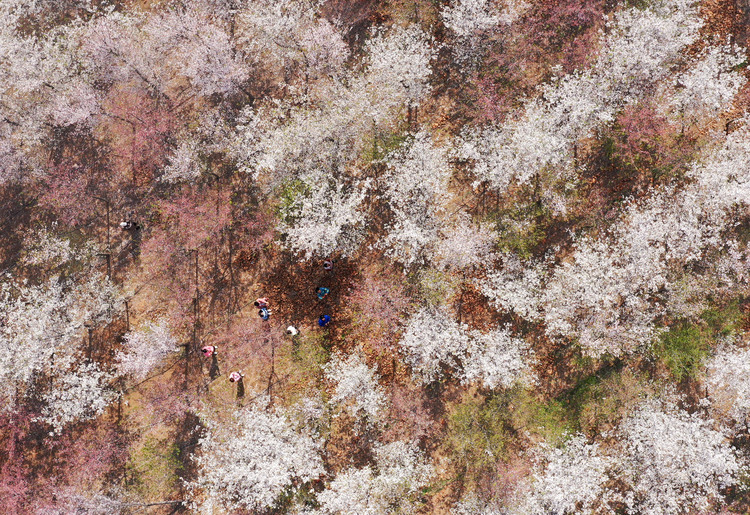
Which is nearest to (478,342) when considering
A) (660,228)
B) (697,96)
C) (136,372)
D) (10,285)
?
(660,228)

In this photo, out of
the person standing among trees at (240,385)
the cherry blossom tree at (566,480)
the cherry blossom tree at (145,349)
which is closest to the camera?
the cherry blossom tree at (566,480)

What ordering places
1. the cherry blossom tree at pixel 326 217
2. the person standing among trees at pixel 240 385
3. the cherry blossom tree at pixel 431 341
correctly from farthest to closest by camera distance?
the person standing among trees at pixel 240 385, the cherry blossom tree at pixel 326 217, the cherry blossom tree at pixel 431 341

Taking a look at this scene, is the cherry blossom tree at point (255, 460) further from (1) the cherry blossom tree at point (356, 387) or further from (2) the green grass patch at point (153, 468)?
(1) the cherry blossom tree at point (356, 387)

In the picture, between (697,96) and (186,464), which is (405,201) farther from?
(186,464)

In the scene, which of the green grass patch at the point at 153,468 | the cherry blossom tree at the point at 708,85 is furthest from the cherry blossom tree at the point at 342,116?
the green grass patch at the point at 153,468

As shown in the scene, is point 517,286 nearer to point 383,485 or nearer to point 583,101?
point 583,101

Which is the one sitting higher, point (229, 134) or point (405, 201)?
point (229, 134)

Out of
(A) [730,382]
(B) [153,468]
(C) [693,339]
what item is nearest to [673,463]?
(A) [730,382]

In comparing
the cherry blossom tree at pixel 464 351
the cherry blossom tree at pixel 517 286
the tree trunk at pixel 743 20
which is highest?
the tree trunk at pixel 743 20

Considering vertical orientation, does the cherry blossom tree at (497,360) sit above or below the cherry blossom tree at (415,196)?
below

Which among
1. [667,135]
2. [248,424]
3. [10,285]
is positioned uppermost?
[667,135]

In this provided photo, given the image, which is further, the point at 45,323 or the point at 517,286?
the point at 45,323
